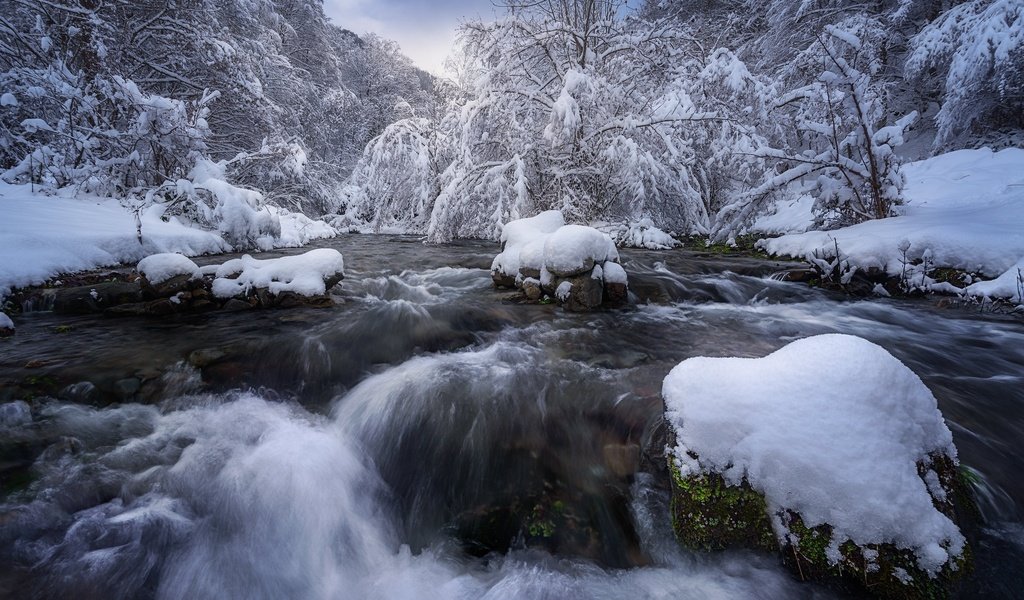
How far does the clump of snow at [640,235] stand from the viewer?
9086 millimetres

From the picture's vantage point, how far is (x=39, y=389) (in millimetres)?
3023

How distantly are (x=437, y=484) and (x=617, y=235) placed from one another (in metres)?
7.92

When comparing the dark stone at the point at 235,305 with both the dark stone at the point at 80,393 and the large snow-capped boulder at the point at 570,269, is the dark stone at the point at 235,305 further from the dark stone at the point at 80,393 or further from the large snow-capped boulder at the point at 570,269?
the large snow-capped boulder at the point at 570,269

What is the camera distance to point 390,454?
2824 millimetres

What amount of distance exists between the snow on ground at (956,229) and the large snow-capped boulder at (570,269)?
3.19m

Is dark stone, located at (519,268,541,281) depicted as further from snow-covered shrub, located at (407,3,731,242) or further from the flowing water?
snow-covered shrub, located at (407,3,731,242)

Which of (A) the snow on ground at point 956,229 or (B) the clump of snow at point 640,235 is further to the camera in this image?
(B) the clump of snow at point 640,235

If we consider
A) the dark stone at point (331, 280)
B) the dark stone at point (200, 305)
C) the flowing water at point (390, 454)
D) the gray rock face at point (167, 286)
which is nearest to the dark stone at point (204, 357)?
the flowing water at point (390, 454)

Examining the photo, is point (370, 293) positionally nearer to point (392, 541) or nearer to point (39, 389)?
point (39, 389)

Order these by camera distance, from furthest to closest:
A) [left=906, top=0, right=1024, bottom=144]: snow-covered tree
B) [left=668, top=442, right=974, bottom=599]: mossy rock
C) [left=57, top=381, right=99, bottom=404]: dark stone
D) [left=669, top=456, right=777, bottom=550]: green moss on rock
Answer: [left=906, top=0, right=1024, bottom=144]: snow-covered tree, [left=57, top=381, right=99, bottom=404]: dark stone, [left=669, top=456, right=777, bottom=550]: green moss on rock, [left=668, top=442, right=974, bottom=599]: mossy rock

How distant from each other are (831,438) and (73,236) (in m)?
8.55

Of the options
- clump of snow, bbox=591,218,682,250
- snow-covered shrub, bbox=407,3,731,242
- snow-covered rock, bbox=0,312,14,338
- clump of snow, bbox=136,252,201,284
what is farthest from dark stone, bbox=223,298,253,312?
clump of snow, bbox=591,218,682,250

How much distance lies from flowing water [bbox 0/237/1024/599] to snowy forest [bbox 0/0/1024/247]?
414 centimetres

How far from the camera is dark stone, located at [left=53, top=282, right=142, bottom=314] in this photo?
4727 mm
